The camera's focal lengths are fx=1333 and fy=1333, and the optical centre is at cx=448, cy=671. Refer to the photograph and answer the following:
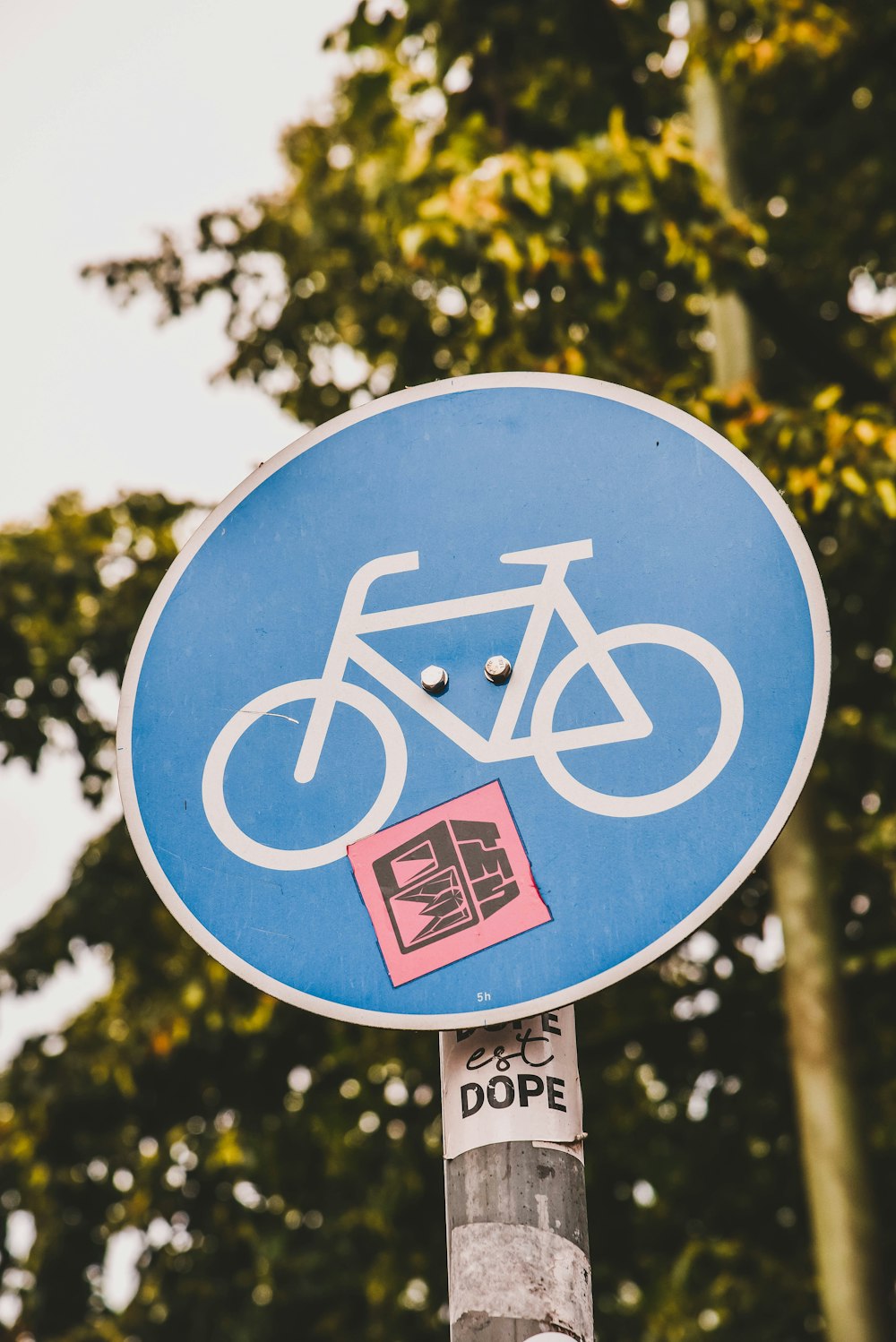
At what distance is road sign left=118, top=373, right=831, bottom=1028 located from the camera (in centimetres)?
142

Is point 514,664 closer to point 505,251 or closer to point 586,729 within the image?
point 586,729

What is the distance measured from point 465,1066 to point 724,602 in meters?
0.60

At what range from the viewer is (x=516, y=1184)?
1.32 m

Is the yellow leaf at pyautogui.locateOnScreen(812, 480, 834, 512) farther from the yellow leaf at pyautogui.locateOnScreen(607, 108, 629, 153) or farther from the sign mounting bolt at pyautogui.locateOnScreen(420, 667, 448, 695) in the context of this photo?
the sign mounting bolt at pyautogui.locateOnScreen(420, 667, 448, 695)

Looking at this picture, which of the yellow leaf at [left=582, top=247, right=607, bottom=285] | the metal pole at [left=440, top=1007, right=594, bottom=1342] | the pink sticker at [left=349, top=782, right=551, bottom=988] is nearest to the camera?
the metal pole at [left=440, top=1007, right=594, bottom=1342]

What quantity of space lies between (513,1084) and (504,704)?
0.41 meters

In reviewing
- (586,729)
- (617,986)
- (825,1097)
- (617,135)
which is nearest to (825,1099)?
(825,1097)

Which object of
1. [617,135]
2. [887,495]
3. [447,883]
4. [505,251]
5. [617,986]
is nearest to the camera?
[447,883]

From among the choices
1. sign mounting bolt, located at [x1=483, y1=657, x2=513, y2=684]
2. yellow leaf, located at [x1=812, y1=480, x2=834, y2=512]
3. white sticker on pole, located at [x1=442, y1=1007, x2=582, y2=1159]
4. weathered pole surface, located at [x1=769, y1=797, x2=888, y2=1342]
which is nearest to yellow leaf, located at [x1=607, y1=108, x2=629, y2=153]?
yellow leaf, located at [x1=812, y1=480, x2=834, y2=512]

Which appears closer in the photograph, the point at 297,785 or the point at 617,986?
the point at 297,785

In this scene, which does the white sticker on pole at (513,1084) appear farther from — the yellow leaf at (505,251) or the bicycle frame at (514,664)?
the yellow leaf at (505,251)

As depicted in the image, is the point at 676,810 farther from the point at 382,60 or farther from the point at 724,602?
the point at 382,60

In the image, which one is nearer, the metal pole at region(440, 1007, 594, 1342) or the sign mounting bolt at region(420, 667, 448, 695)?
the metal pole at region(440, 1007, 594, 1342)

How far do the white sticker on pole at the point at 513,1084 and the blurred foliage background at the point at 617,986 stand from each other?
2.61 m
